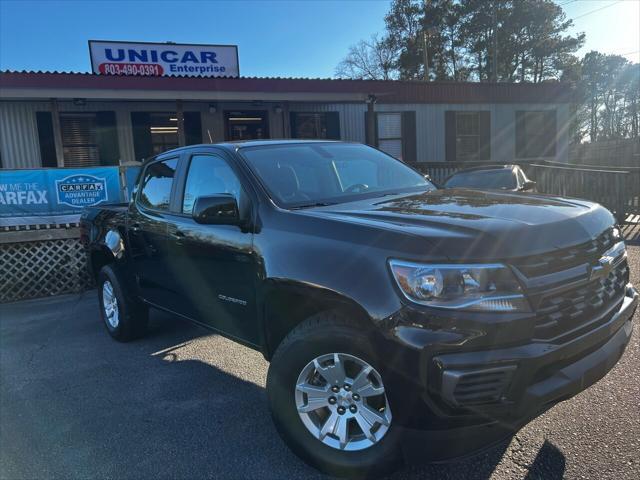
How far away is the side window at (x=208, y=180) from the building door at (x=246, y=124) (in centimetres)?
1139

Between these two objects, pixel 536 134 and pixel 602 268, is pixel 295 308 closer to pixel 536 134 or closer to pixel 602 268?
pixel 602 268

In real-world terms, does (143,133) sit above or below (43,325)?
above

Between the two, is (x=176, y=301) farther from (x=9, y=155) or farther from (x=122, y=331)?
(x=9, y=155)

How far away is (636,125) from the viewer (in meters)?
72.6

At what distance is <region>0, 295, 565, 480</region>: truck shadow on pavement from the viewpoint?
2.86 metres

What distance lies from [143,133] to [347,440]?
13266mm

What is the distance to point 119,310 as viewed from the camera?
5.03 m

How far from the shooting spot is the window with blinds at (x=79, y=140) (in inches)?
529

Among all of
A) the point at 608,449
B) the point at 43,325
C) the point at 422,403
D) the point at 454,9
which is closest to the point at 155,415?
the point at 422,403

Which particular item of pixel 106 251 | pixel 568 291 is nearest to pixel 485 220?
pixel 568 291

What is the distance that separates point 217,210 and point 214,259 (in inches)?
16.1

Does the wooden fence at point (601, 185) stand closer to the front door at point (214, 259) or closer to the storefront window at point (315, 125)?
the storefront window at point (315, 125)

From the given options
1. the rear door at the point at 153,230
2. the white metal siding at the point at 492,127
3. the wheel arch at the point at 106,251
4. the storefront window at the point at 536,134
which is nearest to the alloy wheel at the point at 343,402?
the rear door at the point at 153,230

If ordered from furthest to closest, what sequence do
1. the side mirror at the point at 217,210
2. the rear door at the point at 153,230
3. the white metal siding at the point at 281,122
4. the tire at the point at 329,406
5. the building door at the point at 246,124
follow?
the building door at the point at 246,124, the white metal siding at the point at 281,122, the rear door at the point at 153,230, the side mirror at the point at 217,210, the tire at the point at 329,406
